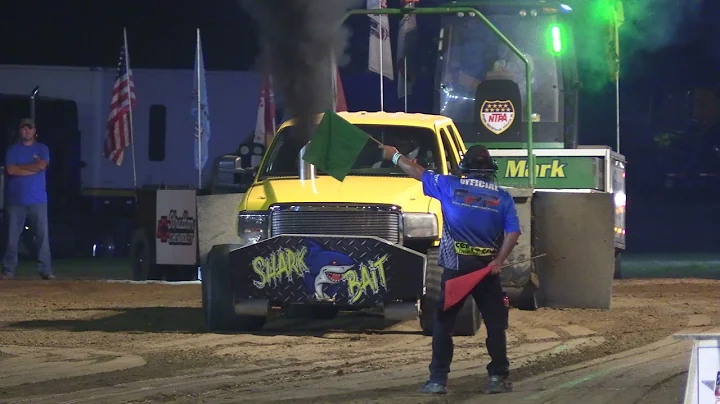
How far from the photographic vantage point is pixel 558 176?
16938 mm

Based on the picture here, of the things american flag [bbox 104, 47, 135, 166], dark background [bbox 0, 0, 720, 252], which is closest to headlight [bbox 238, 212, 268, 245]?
american flag [bbox 104, 47, 135, 166]

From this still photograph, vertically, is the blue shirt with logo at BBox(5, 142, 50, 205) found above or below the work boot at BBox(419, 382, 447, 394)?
above

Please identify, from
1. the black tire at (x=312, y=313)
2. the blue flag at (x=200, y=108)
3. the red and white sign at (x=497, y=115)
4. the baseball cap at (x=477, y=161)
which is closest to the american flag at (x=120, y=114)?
the blue flag at (x=200, y=108)

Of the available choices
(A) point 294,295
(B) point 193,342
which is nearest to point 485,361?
(A) point 294,295

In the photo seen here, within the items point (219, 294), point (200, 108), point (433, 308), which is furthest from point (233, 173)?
point (200, 108)

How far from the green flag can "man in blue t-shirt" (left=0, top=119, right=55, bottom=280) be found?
8909 millimetres

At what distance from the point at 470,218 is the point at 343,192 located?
9.24 feet

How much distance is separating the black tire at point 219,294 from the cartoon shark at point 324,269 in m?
0.89

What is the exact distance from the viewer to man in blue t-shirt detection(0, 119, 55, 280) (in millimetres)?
18250

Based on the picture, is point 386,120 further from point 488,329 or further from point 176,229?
point 176,229

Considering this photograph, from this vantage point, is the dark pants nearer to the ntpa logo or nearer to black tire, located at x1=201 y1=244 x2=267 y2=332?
black tire, located at x1=201 y1=244 x2=267 y2=332

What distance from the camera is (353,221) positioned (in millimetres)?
11531

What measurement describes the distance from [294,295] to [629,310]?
4777 millimetres

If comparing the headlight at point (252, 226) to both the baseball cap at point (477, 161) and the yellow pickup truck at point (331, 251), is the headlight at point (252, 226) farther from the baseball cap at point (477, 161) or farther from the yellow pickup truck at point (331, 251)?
the baseball cap at point (477, 161)
